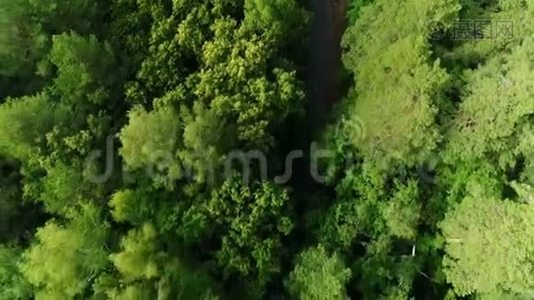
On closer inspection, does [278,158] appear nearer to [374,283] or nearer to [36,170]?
[374,283]

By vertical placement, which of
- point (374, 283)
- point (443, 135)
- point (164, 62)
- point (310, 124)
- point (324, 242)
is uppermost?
point (164, 62)

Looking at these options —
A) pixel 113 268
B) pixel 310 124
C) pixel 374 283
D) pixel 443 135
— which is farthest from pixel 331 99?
pixel 113 268

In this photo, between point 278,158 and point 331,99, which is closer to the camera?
point 278,158

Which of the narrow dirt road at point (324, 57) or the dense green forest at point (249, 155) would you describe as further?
the narrow dirt road at point (324, 57)

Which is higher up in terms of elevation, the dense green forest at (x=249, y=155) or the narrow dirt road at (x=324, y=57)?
the narrow dirt road at (x=324, y=57)

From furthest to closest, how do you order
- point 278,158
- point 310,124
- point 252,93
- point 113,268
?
point 310,124 → point 278,158 → point 252,93 → point 113,268

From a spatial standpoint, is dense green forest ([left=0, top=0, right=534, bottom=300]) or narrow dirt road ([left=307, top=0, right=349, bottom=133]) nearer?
dense green forest ([left=0, top=0, right=534, bottom=300])
